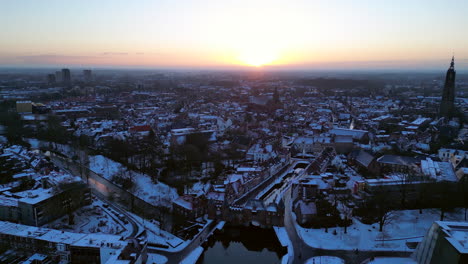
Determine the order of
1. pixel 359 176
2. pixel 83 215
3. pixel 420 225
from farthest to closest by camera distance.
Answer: pixel 359 176 → pixel 83 215 → pixel 420 225

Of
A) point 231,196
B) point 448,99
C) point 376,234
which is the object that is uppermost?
point 448,99

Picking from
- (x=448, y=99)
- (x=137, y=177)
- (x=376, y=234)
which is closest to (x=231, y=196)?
(x=376, y=234)

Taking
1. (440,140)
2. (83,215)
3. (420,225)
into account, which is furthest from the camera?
(440,140)

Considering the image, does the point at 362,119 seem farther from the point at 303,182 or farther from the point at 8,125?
the point at 8,125

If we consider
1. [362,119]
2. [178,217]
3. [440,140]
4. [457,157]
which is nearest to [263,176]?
[178,217]

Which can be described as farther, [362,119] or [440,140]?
[362,119]

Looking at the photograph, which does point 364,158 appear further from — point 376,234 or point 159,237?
point 159,237
